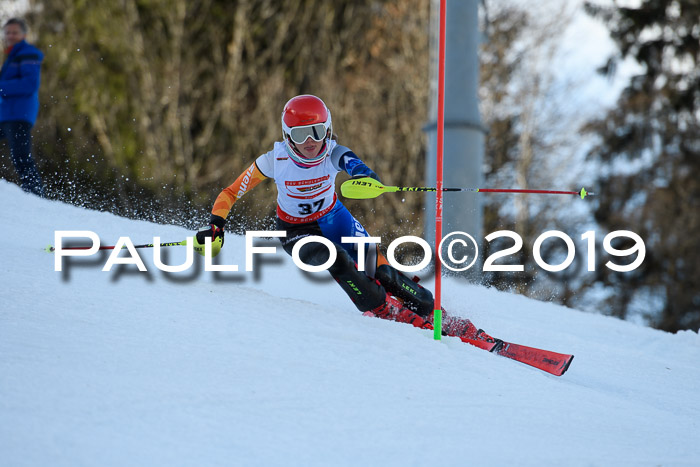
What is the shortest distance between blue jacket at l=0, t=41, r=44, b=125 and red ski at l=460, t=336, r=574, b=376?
14.5 ft

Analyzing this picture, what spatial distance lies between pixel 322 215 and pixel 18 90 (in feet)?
11.1

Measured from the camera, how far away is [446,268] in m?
6.54

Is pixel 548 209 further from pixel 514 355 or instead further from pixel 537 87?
pixel 514 355

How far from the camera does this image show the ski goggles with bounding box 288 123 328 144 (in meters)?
3.87

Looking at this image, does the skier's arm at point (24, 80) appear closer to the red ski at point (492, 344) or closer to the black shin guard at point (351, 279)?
the black shin guard at point (351, 279)

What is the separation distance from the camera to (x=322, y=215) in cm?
419

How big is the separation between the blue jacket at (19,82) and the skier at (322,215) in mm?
2859

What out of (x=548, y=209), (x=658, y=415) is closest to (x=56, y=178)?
(x=658, y=415)

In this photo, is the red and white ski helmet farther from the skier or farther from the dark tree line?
the dark tree line

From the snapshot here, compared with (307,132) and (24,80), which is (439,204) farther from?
(24,80)

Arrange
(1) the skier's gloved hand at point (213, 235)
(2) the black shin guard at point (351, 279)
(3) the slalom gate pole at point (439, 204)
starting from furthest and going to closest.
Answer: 1. (1) the skier's gloved hand at point (213, 235)
2. (2) the black shin guard at point (351, 279)
3. (3) the slalom gate pole at point (439, 204)

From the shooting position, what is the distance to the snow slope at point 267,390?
2.28 meters

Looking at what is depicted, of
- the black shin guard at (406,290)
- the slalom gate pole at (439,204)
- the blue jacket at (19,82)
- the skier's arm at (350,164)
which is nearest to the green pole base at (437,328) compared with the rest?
the slalom gate pole at (439,204)

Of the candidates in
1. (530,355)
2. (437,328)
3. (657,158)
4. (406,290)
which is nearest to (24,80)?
(406,290)
